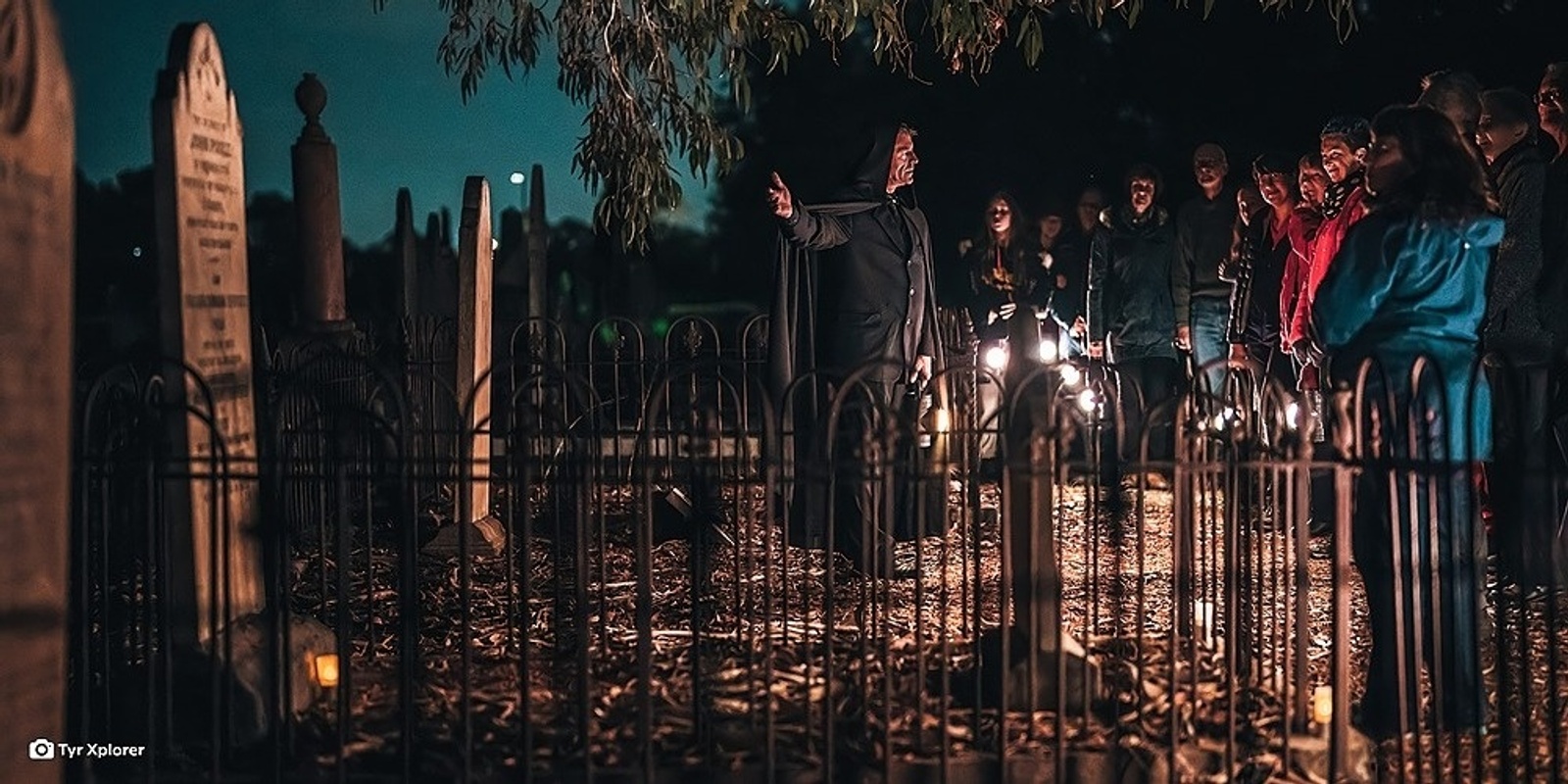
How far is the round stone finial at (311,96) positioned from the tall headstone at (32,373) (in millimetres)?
7114

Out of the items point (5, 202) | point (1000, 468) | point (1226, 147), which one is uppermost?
point (1226, 147)

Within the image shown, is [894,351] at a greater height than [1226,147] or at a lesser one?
lesser

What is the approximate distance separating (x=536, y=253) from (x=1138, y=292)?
4.52m

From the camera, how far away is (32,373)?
380 cm

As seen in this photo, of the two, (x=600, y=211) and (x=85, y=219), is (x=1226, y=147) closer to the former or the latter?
(x=600, y=211)

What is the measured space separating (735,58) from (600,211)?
1.83 metres

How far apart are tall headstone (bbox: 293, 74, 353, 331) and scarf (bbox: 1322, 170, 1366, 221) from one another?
5524 millimetres

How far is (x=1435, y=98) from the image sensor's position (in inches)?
355

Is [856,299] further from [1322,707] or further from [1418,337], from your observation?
[1322,707]

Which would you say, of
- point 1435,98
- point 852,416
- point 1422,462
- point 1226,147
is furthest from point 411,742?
point 1226,147

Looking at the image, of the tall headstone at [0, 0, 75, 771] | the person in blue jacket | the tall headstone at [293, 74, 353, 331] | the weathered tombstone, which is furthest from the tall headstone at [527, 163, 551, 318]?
the tall headstone at [0, 0, 75, 771]

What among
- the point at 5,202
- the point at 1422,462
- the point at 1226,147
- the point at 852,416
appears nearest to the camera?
the point at 5,202

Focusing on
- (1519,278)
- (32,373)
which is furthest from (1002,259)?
(32,373)

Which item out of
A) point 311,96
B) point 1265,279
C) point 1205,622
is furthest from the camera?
point 1265,279
